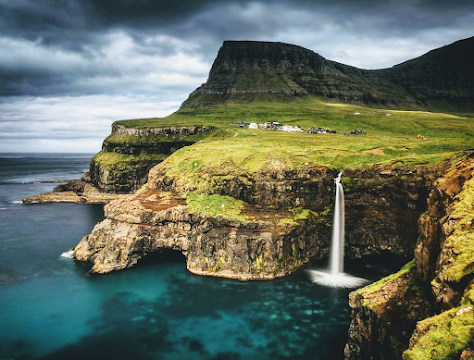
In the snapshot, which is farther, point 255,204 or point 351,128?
point 351,128

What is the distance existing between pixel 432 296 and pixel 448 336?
8241 millimetres

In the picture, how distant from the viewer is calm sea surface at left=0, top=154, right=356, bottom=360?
35.7m


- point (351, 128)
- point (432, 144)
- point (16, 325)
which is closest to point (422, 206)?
point (432, 144)

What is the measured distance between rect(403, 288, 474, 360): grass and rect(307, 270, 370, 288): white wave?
33078 mm

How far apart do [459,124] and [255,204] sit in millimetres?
99400

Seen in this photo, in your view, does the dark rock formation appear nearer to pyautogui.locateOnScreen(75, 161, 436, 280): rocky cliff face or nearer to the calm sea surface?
pyautogui.locateOnScreen(75, 161, 436, 280): rocky cliff face

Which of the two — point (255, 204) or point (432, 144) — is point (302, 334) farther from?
point (432, 144)

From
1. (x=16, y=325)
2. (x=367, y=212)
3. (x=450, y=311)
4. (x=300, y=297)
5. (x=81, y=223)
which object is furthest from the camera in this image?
(x=81, y=223)

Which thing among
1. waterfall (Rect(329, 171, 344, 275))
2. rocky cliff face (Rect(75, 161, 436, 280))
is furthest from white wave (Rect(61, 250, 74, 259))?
waterfall (Rect(329, 171, 344, 275))

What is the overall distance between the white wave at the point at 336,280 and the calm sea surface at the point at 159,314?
1712 mm

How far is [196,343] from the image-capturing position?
1451 inches

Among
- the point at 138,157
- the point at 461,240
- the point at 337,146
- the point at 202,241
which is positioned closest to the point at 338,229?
the point at 337,146

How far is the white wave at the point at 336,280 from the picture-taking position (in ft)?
166

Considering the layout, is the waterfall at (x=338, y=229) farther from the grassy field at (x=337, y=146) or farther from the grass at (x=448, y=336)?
the grass at (x=448, y=336)
